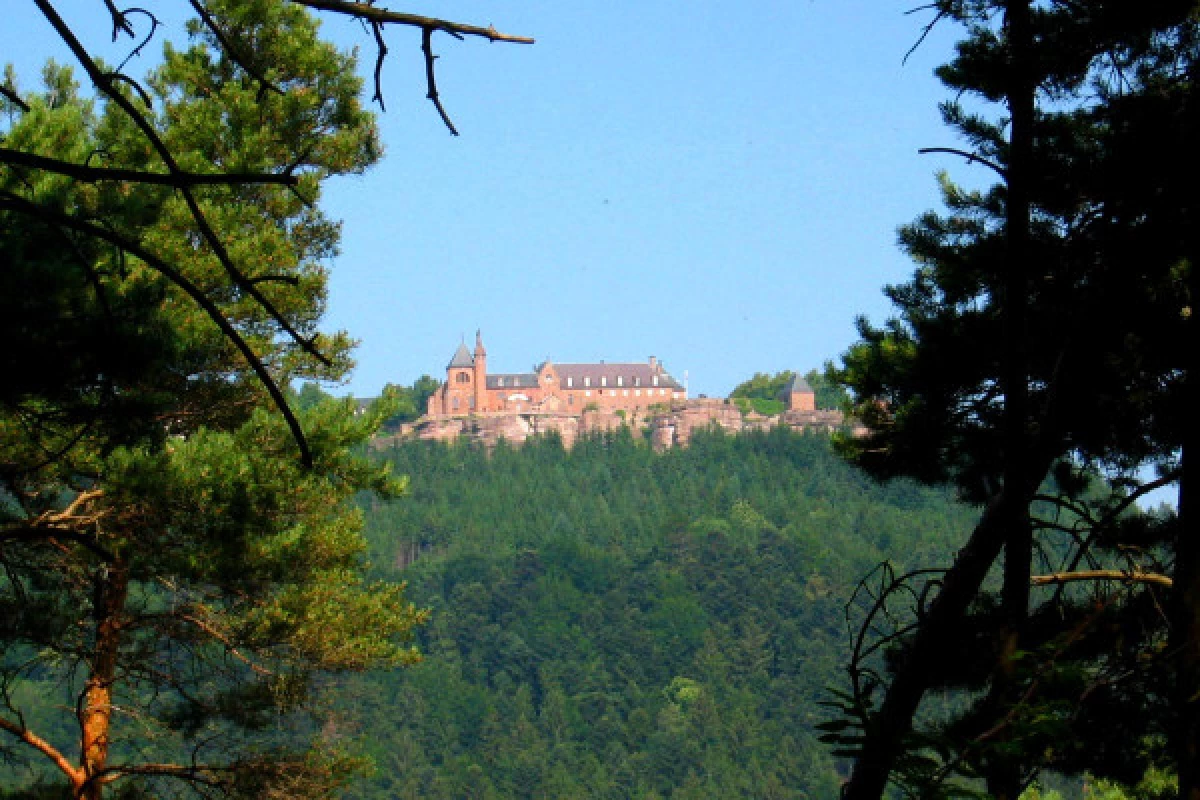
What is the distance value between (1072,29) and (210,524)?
5.76 metres

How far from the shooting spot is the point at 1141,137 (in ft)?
10.1

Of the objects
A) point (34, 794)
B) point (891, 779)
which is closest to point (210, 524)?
point (34, 794)

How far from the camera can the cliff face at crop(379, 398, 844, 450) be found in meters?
111

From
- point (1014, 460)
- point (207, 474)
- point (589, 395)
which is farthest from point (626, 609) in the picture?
point (1014, 460)

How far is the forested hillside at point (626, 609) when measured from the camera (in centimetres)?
7206

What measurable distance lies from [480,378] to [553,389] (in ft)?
18.2

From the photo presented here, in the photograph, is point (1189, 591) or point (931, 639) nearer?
point (931, 639)

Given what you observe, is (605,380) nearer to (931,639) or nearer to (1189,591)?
(1189,591)

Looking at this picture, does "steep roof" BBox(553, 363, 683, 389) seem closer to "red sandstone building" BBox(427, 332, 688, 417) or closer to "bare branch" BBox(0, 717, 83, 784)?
"red sandstone building" BBox(427, 332, 688, 417)

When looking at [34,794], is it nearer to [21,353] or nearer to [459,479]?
[21,353]

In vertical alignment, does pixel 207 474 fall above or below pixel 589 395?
below

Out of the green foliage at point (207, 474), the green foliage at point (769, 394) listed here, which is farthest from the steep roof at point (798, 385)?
the green foliage at point (207, 474)

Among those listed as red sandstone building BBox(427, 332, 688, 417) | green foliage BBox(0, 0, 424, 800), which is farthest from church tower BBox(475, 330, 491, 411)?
green foliage BBox(0, 0, 424, 800)

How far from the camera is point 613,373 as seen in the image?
362 ft
